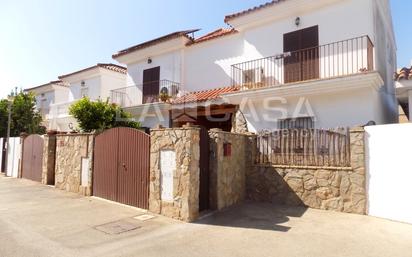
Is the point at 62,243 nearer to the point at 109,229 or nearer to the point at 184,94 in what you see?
Answer: the point at 109,229

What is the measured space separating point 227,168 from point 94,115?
810cm

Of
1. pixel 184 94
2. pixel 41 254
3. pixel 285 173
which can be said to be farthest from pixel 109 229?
pixel 184 94

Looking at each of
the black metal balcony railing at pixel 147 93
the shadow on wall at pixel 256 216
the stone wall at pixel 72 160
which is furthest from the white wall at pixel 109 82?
the shadow on wall at pixel 256 216

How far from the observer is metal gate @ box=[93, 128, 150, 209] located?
9.23 metres

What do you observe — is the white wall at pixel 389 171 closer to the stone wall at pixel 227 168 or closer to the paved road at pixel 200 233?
the paved road at pixel 200 233

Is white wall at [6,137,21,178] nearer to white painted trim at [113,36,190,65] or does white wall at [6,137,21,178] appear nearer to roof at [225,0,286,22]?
white painted trim at [113,36,190,65]

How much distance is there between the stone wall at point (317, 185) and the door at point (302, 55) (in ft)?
15.1

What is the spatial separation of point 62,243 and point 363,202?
810cm

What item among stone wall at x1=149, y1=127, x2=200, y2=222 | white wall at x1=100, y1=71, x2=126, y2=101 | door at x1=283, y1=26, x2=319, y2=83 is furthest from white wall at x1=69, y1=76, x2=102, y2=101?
stone wall at x1=149, y1=127, x2=200, y2=222

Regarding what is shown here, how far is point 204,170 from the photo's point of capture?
340 inches

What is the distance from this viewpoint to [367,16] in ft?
37.2

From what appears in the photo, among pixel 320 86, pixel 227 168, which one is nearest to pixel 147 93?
pixel 227 168

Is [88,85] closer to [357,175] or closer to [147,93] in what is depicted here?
[147,93]

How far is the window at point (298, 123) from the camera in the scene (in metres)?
12.2
